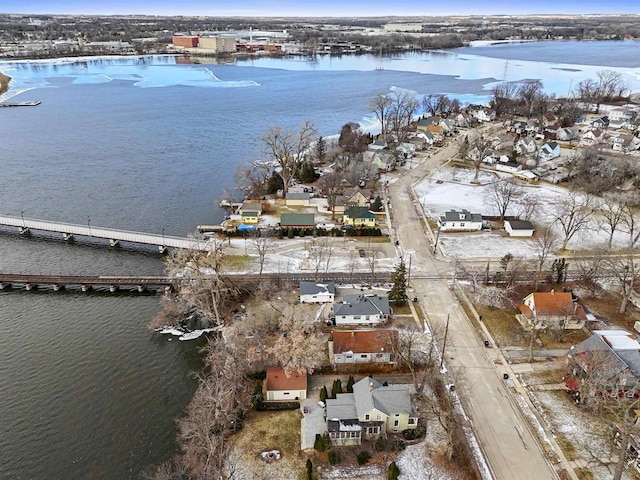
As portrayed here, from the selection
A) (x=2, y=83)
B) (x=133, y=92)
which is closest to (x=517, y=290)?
(x=133, y=92)

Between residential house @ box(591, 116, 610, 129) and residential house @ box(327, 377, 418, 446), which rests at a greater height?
residential house @ box(591, 116, 610, 129)

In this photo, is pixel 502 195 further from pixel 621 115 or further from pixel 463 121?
pixel 621 115

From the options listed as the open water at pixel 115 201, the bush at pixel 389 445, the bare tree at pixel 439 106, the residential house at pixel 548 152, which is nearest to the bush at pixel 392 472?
the bush at pixel 389 445

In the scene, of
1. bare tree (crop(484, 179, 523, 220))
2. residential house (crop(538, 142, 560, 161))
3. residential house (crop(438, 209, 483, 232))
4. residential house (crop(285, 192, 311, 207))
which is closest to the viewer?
residential house (crop(438, 209, 483, 232))

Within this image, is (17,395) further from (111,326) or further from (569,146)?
(569,146)

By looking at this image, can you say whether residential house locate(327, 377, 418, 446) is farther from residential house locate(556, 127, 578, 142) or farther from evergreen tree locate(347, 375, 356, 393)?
residential house locate(556, 127, 578, 142)

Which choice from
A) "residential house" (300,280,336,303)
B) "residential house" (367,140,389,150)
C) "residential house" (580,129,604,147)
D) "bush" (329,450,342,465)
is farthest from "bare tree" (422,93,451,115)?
"bush" (329,450,342,465)

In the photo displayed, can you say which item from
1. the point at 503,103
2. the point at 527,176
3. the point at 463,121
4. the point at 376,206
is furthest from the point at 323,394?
the point at 503,103
